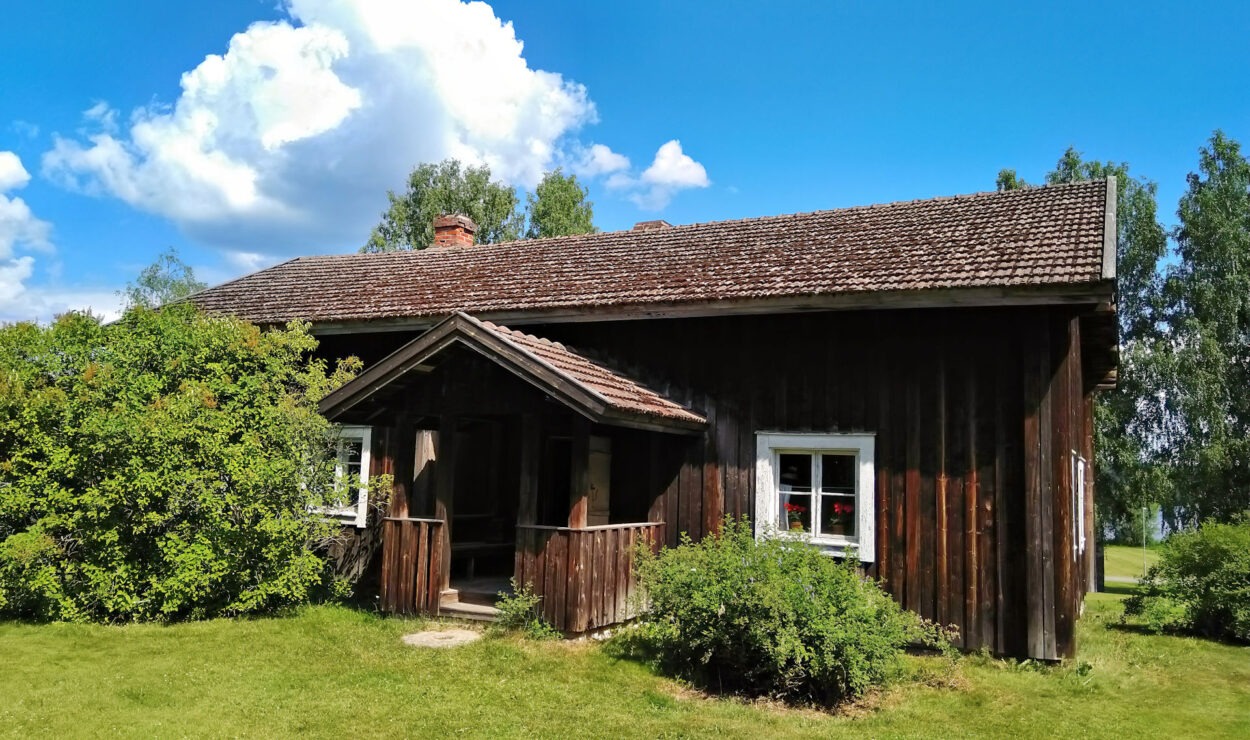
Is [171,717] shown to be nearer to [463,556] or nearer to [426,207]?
[463,556]

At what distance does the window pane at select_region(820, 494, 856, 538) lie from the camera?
30.7ft

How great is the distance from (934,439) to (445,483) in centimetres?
544

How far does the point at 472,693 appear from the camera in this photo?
6840mm

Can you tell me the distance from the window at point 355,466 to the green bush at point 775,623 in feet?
19.2

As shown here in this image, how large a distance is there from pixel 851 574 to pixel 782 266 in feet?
15.1

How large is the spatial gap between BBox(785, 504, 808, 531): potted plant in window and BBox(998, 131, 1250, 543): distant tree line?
17.6 metres

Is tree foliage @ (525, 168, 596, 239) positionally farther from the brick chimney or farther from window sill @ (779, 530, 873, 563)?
window sill @ (779, 530, 873, 563)

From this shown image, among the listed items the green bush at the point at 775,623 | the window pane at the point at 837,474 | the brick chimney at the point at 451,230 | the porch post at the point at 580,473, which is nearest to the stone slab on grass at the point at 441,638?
the porch post at the point at 580,473

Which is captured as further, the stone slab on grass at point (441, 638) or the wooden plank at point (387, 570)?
the wooden plank at point (387, 570)

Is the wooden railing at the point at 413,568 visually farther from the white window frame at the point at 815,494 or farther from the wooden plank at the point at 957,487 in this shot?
the wooden plank at the point at 957,487

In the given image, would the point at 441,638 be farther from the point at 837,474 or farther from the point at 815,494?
the point at 837,474

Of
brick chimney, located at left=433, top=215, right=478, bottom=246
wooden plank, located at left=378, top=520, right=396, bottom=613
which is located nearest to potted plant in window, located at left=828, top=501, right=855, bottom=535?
wooden plank, located at left=378, top=520, right=396, bottom=613

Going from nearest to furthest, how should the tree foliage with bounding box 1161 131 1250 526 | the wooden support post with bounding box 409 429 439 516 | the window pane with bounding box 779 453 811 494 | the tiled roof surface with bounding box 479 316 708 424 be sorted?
the tiled roof surface with bounding box 479 316 708 424 → the window pane with bounding box 779 453 811 494 → the wooden support post with bounding box 409 429 439 516 → the tree foliage with bounding box 1161 131 1250 526

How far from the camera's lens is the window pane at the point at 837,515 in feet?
30.7
